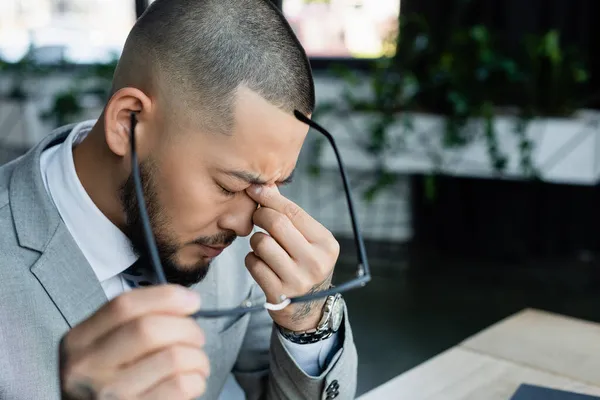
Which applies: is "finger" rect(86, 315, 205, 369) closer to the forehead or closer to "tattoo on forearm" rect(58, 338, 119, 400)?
"tattoo on forearm" rect(58, 338, 119, 400)

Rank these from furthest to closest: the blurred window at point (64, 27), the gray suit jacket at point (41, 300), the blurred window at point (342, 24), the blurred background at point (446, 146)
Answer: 1. the blurred window at point (64, 27)
2. the blurred window at point (342, 24)
3. the blurred background at point (446, 146)
4. the gray suit jacket at point (41, 300)

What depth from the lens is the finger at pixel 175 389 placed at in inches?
24.8

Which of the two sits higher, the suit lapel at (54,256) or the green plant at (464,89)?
the suit lapel at (54,256)

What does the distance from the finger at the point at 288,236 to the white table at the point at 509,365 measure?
1.00ft

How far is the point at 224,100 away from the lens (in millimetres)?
1107

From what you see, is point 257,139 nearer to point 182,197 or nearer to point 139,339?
point 182,197

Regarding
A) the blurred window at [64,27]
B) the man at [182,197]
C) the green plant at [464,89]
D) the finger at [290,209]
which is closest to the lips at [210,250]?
the man at [182,197]

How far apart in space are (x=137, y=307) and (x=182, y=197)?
49 centimetres

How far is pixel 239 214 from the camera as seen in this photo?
114 cm

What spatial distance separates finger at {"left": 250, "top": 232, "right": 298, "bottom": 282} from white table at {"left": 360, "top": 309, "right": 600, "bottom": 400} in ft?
0.97

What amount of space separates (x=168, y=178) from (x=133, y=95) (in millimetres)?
134

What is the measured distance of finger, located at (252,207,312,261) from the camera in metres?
1.03

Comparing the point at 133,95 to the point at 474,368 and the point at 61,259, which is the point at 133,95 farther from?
the point at 474,368

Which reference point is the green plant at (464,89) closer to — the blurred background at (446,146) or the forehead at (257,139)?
the blurred background at (446,146)
